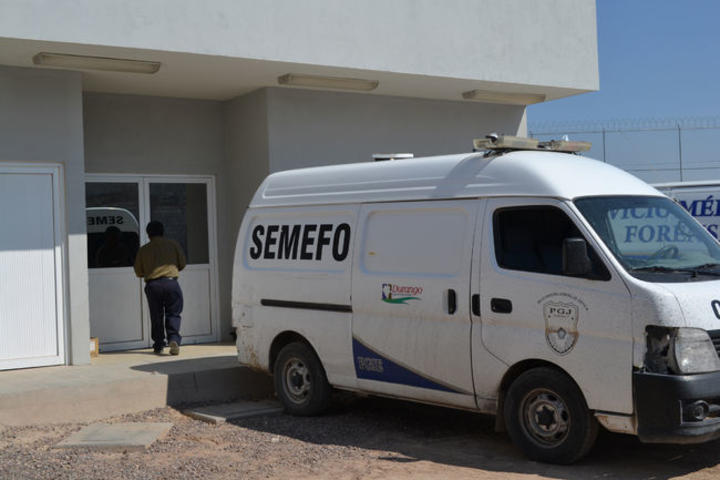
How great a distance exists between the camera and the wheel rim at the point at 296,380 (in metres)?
9.21

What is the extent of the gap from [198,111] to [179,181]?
1.01 m

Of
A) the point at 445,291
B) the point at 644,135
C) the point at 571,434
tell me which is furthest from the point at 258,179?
the point at 644,135

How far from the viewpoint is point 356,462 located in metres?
7.54

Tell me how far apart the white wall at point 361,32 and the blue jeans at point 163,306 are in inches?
117

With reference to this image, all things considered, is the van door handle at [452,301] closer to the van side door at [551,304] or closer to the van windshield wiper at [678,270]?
the van side door at [551,304]

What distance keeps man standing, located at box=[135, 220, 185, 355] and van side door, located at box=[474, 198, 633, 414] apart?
5.23m

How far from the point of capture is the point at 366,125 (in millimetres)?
13070

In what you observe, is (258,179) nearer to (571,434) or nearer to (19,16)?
(19,16)

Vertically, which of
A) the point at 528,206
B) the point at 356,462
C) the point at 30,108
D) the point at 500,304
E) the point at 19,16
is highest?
the point at 19,16

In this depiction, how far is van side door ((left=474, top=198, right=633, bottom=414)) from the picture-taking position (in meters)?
6.73

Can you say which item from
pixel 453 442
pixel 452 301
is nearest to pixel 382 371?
pixel 453 442

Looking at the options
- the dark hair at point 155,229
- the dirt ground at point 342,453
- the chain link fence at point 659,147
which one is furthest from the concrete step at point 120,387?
the chain link fence at point 659,147

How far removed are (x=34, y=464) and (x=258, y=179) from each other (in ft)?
18.1

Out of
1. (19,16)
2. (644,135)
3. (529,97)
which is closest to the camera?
(19,16)
